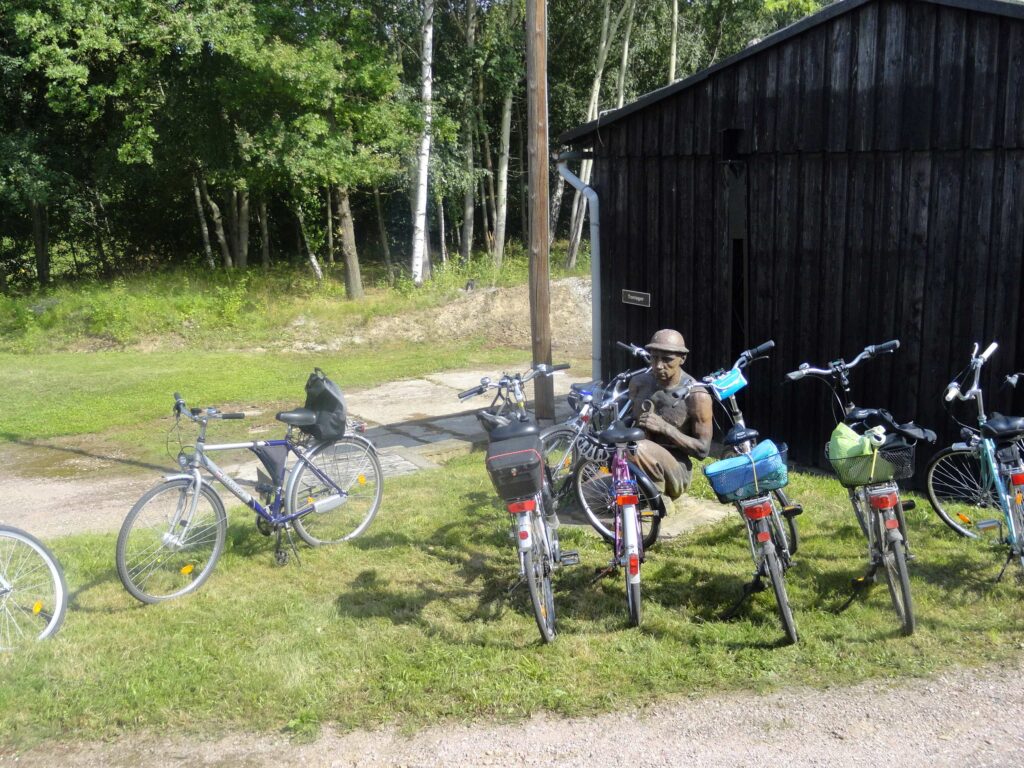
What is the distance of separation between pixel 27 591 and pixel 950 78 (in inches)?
261

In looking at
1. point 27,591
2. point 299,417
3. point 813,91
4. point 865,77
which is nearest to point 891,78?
point 865,77

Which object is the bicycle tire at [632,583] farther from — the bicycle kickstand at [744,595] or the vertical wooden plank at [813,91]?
the vertical wooden plank at [813,91]

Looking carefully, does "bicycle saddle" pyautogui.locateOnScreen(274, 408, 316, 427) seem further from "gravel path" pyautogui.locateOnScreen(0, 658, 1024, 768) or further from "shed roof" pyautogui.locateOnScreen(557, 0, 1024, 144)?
"shed roof" pyautogui.locateOnScreen(557, 0, 1024, 144)

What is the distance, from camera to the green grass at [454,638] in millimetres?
4258

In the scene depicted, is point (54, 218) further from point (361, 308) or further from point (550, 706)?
point (550, 706)

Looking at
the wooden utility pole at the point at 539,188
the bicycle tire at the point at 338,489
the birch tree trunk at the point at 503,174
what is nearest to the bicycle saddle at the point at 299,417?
the bicycle tire at the point at 338,489

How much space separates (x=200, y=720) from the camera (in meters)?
4.19

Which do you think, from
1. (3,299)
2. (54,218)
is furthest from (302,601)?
(54,218)

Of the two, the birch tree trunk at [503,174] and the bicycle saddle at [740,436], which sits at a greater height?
the birch tree trunk at [503,174]

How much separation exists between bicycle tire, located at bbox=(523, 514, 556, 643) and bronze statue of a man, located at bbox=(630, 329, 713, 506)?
38.4 inches

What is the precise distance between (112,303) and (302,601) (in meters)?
13.4

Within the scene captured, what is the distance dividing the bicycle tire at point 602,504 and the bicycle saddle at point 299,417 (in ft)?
5.60

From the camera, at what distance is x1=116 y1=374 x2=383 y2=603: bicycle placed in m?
5.31

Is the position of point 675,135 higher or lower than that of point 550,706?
higher
